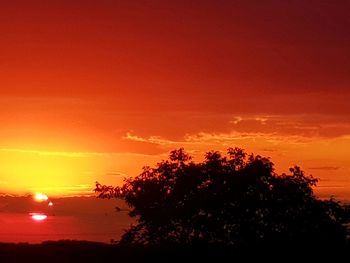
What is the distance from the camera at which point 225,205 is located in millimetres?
27844

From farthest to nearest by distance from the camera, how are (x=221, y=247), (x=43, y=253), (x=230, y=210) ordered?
(x=230, y=210), (x=221, y=247), (x=43, y=253)

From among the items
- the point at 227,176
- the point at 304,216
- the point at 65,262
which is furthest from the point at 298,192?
the point at 65,262

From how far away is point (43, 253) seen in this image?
A: 1645 cm

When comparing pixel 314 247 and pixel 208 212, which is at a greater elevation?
pixel 208 212

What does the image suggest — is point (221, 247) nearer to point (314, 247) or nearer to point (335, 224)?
point (314, 247)

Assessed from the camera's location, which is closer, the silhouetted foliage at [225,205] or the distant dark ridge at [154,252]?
the distant dark ridge at [154,252]

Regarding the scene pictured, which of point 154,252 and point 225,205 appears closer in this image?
point 154,252

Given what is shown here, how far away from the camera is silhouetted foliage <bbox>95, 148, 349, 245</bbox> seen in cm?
2750

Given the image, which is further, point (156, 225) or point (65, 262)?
point (156, 225)

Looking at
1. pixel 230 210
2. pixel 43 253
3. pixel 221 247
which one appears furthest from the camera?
pixel 230 210

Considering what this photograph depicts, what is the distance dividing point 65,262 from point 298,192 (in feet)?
48.3

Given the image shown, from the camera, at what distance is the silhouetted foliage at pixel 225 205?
2750 cm

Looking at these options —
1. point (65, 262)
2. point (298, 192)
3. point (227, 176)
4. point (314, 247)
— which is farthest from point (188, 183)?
point (65, 262)

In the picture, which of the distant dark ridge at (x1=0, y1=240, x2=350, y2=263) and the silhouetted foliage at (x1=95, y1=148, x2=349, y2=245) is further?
the silhouetted foliage at (x1=95, y1=148, x2=349, y2=245)
